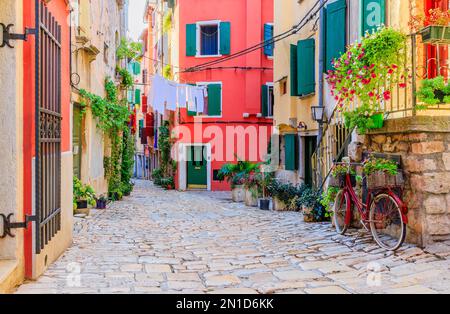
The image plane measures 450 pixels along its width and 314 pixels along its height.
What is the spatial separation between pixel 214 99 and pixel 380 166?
66.5 feet

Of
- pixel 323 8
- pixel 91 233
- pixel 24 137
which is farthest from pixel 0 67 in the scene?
pixel 323 8

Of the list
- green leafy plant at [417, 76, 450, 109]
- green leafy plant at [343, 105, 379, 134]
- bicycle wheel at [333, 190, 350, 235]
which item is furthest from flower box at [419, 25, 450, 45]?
bicycle wheel at [333, 190, 350, 235]

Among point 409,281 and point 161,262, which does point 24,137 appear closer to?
point 161,262

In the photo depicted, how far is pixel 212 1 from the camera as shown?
2706 cm

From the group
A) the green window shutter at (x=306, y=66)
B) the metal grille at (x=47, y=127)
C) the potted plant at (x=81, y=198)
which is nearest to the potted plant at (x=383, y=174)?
the metal grille at (x=47, y=127)

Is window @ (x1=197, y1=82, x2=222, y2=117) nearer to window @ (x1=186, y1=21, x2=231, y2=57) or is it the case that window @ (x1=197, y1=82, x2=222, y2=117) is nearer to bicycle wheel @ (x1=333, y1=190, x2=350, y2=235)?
window @ (x1=186, y1=21, x2=231, y2=57)

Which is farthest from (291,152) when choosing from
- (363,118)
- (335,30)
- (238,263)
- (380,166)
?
(238,263)

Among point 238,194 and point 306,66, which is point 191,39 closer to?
point 238,194

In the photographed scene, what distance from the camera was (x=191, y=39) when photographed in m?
26.9

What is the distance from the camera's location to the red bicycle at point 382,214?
6626 mm

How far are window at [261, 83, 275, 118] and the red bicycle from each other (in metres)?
18.3

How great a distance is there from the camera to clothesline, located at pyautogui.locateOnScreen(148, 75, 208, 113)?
74.0 feet

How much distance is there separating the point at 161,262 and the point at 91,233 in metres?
3.18

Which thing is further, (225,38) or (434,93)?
(225,38)
